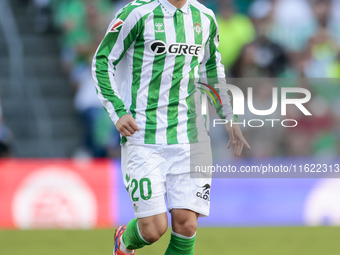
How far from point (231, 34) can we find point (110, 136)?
220 centimetres

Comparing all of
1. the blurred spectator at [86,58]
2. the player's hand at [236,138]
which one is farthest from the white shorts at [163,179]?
Result: the blurred spectator at [86,58]

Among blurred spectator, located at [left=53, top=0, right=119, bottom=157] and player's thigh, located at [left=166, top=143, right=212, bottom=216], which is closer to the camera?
player's thigh, located at [left=166, top=143, right=212, bottom=216]

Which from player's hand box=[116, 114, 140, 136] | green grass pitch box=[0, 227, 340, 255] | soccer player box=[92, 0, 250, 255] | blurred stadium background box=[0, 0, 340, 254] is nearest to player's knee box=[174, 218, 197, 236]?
soccer player box=[92, 0, 250, 255]

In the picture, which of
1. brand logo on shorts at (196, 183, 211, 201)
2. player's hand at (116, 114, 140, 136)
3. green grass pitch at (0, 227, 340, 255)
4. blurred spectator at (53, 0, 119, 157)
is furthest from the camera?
blurred spectator at (53, 0, 119, 157)

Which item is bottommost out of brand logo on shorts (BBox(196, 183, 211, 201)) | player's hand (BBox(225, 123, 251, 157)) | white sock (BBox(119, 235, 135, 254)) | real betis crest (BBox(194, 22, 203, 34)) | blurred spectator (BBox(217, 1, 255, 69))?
white sock (BBox(119, 235, 135, 254))

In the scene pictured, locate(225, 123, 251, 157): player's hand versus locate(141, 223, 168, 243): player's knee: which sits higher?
locate(225, 123, 251, 157): player's hand

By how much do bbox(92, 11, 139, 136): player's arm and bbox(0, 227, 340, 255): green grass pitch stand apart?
6.05 feet

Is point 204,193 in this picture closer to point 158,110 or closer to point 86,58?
point 158,110

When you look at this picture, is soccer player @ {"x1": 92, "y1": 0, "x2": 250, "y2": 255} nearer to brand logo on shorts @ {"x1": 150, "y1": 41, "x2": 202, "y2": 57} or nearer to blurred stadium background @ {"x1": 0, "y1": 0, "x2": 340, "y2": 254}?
brand logo on shorts @ {"x1": 150, "y1": 41, "x2": 202, "y2": 57}

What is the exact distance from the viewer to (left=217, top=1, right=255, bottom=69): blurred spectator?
7.44m

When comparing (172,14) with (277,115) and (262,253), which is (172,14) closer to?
(262,253)

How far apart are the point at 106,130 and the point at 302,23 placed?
332 cm

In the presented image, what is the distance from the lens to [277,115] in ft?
22.8

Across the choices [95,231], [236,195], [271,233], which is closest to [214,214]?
[236,195]
